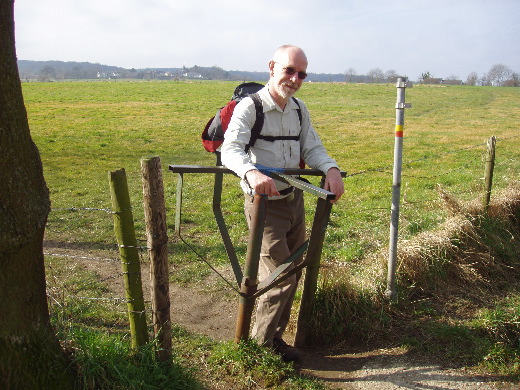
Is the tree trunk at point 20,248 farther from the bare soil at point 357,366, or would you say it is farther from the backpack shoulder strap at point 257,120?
the backpack shoulder strap at point 257,120

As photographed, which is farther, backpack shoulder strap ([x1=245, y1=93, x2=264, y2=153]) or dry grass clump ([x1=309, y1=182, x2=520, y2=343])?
dry grass clump ([x1=309, y1=182, x2=520, y2=343])

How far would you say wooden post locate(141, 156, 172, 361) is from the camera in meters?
3.38

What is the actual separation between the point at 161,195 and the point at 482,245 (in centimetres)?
431

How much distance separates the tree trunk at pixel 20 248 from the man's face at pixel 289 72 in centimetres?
176

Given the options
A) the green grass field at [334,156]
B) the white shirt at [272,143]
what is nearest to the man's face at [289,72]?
the white shirt at [272,143]

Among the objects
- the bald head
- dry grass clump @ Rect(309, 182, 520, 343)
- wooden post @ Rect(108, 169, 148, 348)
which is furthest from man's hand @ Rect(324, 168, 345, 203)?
wooden post @ Rect(108, 169, 148, 348)

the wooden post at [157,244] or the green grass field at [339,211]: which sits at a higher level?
the wooden post at [157,244]

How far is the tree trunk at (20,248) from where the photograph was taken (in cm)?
277

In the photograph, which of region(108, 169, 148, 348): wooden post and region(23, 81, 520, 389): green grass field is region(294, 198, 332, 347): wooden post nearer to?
region(23, 81, 520, 389): green grass field

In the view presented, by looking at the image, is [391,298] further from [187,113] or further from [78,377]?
[187,113]

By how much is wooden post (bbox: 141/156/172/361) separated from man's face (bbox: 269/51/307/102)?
1081 millimetres

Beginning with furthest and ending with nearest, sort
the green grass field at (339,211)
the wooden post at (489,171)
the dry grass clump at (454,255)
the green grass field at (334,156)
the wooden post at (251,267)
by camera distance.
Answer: the green grass field at (334,156) → the wooden post at (489,171) → the dry grass clump at (454,255) → the green grass field at (339,211) → the wooden post at (251,267)

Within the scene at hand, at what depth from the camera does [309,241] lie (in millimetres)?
4082

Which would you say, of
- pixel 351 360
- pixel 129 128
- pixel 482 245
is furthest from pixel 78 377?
pixel 129 128
